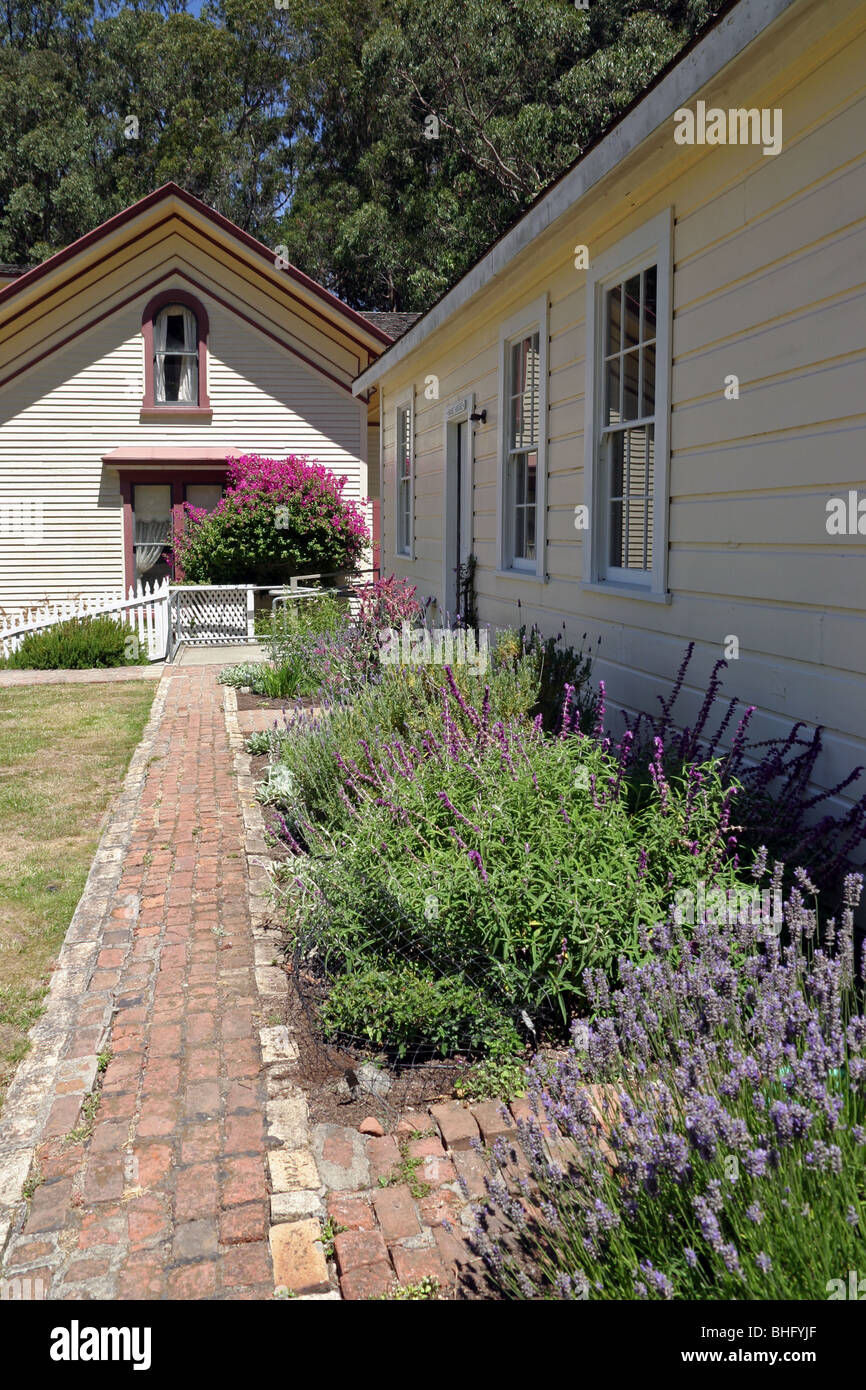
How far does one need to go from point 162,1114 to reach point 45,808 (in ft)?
13.1

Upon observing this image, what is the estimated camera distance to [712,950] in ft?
9.25

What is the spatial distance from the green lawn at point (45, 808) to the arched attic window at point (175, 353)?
8.89 metres

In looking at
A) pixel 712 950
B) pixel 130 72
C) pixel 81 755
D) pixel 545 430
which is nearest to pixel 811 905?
pixel 712 950

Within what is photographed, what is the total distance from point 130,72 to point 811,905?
139 ft

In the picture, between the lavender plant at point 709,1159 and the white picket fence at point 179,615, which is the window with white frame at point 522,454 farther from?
the lavender plant at point 709,1159

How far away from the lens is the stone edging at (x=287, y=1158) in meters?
2.64

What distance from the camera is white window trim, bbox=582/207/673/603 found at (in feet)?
19.1

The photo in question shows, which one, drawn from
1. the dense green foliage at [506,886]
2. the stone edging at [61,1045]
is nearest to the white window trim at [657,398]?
the dense green foliage at [506,886]

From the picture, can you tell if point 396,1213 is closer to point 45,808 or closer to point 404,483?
point 45,808

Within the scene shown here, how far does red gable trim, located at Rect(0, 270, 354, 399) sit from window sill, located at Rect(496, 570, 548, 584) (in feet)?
35.4

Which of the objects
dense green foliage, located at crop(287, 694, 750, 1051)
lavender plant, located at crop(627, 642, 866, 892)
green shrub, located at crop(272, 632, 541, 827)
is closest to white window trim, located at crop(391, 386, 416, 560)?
green shrub, located at crop(272, 632, 541, 827)

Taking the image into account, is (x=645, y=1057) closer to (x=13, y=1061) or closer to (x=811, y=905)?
(x=811, y=905)

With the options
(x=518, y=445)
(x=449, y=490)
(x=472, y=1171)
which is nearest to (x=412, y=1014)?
(x=472, y=1171)
